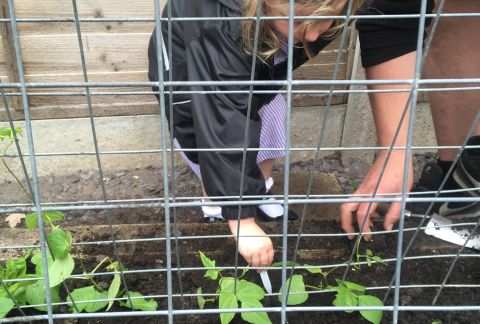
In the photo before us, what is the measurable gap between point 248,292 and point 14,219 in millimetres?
1053

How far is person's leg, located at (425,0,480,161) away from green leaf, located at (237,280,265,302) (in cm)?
88

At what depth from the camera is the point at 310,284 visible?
133cm

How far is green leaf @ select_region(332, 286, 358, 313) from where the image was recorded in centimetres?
118

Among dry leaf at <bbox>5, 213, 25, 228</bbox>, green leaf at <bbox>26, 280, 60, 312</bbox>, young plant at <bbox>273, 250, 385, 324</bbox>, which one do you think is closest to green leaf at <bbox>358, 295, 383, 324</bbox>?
young plant at <bbox>273, 250, 385, 324</bbox>

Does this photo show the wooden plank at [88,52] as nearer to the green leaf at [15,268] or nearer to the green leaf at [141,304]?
the green leaf at [15,268]

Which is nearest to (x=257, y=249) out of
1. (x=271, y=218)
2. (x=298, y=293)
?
(x=298, y=293)

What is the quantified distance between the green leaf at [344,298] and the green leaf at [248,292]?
0.19 metres

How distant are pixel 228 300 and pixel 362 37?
832mm

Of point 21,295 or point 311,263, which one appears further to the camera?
point 311,263

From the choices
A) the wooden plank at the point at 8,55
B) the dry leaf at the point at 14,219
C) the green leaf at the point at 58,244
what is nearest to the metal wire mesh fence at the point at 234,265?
the green leaf at the point at 58,244

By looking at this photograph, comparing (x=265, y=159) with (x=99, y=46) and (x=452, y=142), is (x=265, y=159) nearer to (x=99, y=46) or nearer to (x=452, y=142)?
(x=452, y=142)

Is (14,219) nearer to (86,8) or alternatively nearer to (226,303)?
(86,8)

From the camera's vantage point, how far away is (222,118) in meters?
1.25

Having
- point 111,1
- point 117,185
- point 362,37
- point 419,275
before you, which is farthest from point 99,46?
point 419,275
